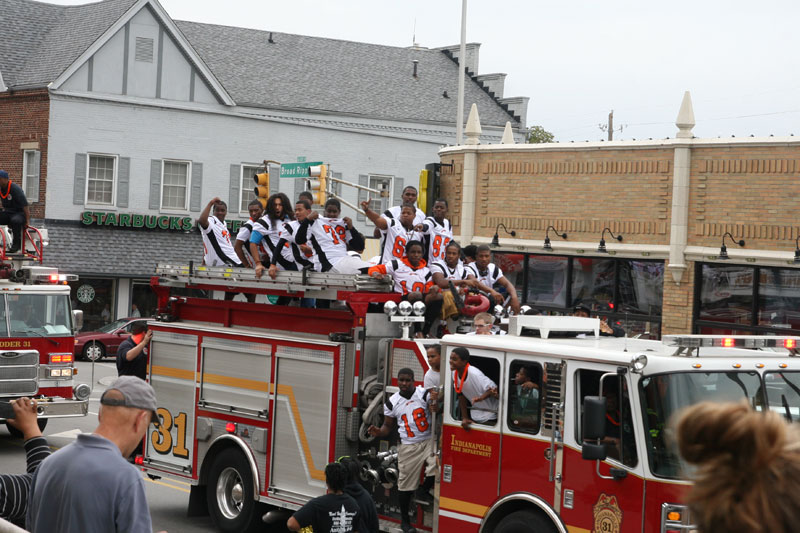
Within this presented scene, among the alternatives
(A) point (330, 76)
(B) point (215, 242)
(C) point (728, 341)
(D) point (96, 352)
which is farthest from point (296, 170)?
(C) point (728, 341)

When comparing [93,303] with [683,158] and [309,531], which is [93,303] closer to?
[683,158]

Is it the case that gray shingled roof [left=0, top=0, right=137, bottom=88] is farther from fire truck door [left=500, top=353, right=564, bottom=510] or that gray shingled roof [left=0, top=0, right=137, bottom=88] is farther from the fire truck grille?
fire truck door [left=500, top=353, right=564, bottom=510]

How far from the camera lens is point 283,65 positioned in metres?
39.1

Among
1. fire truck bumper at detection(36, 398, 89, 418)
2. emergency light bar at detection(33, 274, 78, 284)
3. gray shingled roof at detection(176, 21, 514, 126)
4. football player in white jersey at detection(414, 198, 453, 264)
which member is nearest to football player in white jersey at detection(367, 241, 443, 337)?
football player in white jersey at detection(414, 198, 453, 264)

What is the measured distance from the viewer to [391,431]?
950 centimetres

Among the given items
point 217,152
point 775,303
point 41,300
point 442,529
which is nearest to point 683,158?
point 775,303

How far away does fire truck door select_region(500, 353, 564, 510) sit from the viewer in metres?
7.85

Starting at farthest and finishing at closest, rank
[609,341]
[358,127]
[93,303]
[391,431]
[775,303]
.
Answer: [358,127] → [93,303] → [775,303] → [391,431] → [609,341]

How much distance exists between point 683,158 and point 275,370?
12.7 metres

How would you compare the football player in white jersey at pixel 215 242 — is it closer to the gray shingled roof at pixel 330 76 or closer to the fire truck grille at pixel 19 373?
the fire truck grille at pixel 19 373

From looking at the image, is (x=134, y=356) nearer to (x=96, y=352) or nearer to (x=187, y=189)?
(x=96, y=352)

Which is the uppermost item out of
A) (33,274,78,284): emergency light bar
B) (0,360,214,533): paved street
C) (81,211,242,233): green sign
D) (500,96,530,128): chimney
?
(500,96,530,128): chimney

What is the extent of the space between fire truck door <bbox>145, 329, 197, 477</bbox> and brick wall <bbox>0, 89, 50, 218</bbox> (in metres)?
23.1

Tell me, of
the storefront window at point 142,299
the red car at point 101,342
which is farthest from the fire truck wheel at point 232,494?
the storefront window at point 142,299
